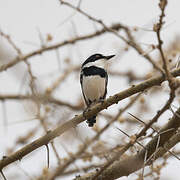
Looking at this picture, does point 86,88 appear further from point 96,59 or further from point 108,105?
point 108,105

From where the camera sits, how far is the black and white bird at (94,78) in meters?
6.20

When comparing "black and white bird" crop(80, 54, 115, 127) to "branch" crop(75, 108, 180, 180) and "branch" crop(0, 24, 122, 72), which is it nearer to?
"branch" crop(0, 24, 122, 72)

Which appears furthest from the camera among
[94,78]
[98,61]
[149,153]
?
[98,61]

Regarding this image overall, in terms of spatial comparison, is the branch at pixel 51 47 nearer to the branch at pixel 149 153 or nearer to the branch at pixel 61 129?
the branch at pixel 61 129

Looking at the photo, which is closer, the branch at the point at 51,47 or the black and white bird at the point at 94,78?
the branch at the point at 51,47

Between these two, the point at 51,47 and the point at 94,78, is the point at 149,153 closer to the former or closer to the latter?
the point at 51,47

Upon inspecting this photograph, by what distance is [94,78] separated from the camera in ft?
20.3

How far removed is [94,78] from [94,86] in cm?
12

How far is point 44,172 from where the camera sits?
12.0 feet

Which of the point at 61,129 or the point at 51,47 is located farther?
the point at 51,47

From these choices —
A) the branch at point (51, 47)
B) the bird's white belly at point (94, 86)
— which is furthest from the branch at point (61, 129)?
the bird's white belly at point (94, 86)

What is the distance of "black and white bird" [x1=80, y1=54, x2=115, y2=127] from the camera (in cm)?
620

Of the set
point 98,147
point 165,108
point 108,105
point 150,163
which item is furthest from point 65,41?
point 165,108

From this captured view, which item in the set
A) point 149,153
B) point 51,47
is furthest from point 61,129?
point 51,47
